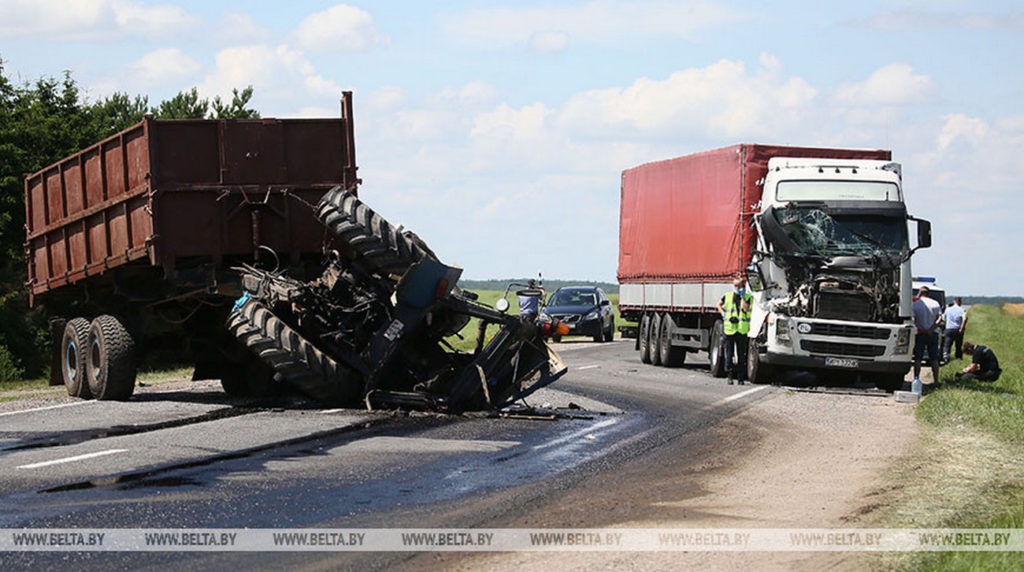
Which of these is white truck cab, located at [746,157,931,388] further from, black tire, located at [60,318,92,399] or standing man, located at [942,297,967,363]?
standing man, located at [942,297,967,363]

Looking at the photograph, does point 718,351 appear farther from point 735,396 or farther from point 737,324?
point 735,396

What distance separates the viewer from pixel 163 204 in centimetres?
1691

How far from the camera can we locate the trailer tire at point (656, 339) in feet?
94.2

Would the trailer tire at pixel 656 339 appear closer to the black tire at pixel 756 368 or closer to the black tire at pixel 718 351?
the black tire at pixel 718 351

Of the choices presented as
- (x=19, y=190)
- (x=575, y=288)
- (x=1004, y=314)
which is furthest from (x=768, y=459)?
(x=1004, y=314)

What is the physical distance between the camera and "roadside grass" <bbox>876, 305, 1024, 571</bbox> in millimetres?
7480

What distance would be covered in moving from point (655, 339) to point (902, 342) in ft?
27.4

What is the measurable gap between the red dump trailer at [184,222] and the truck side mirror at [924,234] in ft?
29.7

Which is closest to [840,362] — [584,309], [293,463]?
[293,463]

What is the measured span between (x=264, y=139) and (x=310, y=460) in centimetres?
681

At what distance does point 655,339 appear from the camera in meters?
29.0

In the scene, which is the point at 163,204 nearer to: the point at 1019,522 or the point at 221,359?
the point at 221,359

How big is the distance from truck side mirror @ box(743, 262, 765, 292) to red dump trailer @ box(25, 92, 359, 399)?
7.82 metres

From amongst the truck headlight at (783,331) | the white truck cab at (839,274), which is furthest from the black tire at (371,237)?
the white truck cab at (839,274)
